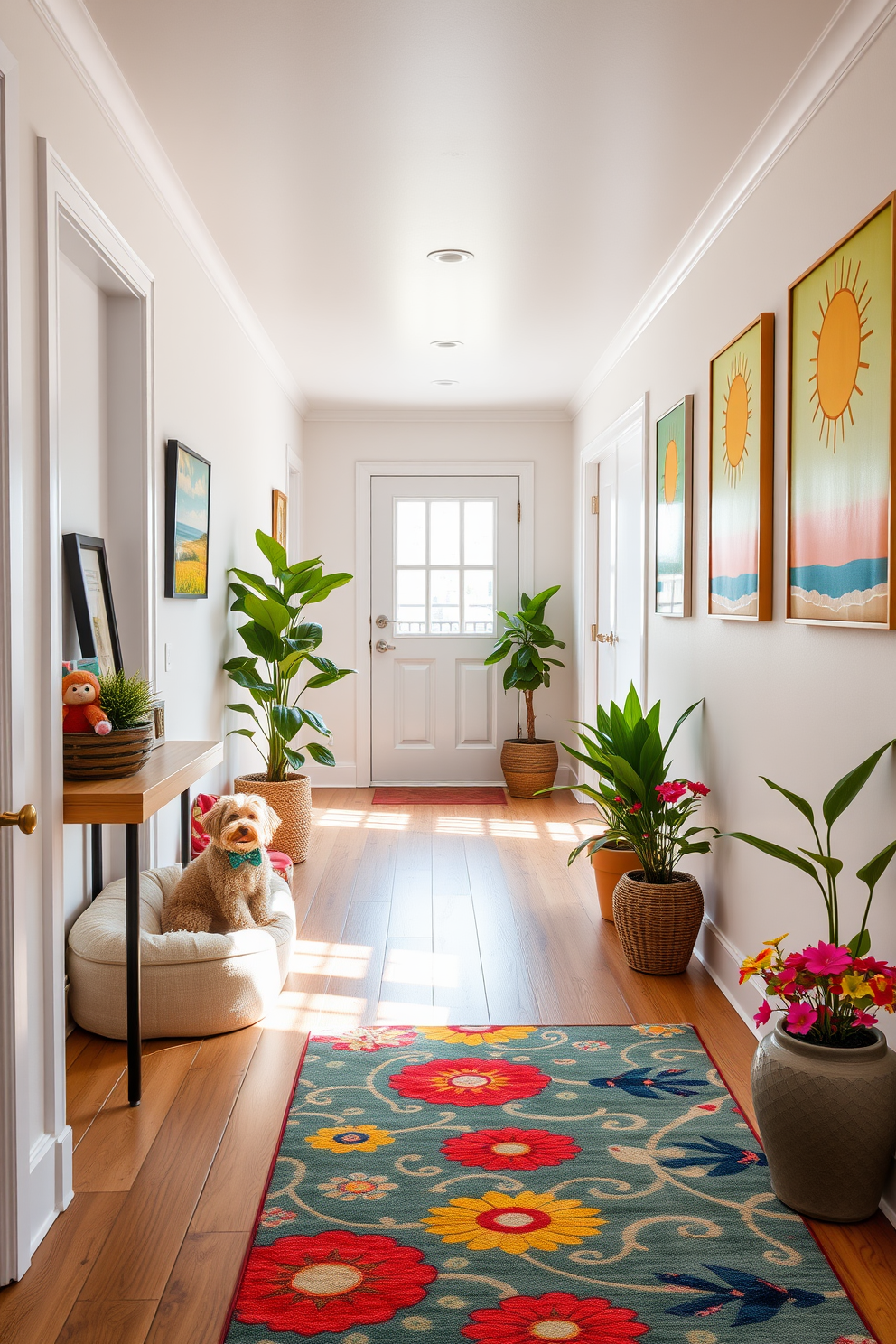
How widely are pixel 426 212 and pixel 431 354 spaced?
195 centimetres

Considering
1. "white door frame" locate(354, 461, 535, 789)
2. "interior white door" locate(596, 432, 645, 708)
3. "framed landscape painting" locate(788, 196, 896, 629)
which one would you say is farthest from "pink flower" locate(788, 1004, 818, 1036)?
"white door frame" locate(354, 461, 535, 789)

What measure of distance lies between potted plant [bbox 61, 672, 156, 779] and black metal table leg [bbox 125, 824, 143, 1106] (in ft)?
0.56

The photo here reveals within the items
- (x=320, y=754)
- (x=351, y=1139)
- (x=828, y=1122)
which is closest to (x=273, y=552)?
(x=320, y=754)

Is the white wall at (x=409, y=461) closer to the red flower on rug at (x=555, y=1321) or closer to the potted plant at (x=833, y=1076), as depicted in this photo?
the potted plant at (x=833, y=1076)

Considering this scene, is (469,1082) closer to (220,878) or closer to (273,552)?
(220,878)

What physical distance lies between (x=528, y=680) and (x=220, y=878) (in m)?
3.61

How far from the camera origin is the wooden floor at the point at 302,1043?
174cm

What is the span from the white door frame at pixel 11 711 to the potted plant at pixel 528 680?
15.1 feet

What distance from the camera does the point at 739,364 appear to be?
290cm

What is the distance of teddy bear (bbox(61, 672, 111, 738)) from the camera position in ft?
7.19

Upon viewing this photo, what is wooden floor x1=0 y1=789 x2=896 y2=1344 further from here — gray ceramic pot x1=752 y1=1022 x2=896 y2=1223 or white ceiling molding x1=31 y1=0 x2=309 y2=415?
white ceiling molding x1=31 y1=0 x2=309 y2=415

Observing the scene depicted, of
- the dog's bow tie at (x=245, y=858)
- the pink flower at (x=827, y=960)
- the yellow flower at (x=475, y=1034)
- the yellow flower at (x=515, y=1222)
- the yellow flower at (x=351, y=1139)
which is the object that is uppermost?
the pink flower at (x=827, y=960)

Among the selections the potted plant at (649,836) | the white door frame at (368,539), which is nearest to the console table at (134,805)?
the potted plant at (649,836)

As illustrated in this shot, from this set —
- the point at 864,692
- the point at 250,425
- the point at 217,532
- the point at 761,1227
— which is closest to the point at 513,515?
the point at 250,425
